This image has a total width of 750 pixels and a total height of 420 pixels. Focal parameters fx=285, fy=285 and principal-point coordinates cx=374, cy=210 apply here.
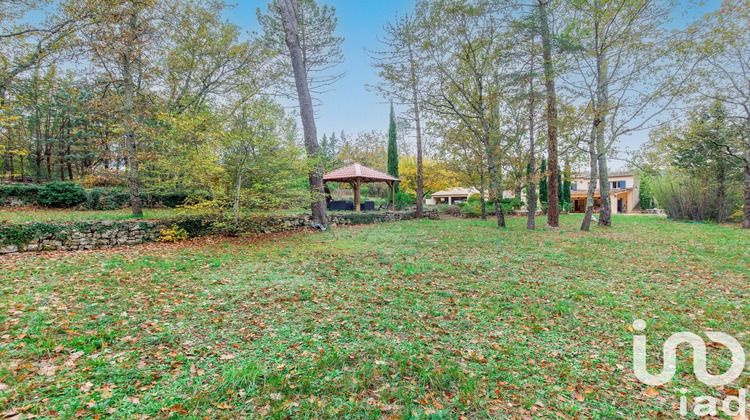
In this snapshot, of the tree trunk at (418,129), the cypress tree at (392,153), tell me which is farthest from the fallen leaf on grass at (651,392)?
the cypress tree at (392,153)

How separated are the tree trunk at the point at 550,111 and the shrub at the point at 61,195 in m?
17.8

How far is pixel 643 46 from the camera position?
29.6 ft

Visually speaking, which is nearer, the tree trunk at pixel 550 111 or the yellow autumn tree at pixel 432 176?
the tree trunk at pixel 550 111

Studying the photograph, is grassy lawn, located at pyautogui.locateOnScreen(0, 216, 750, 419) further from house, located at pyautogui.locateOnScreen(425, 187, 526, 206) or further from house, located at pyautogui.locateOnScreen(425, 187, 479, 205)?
house, located at pyautogui.locateOnScreen(425, 187, 479, 205)

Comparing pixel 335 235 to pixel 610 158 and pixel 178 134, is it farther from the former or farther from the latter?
pixel 610 158

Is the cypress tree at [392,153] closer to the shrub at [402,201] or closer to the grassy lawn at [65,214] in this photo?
the shrub at [402,201]

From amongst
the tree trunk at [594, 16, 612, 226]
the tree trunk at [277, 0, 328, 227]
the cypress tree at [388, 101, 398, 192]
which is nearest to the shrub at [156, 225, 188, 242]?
the tree trunk at [277, 0, 328, 227]

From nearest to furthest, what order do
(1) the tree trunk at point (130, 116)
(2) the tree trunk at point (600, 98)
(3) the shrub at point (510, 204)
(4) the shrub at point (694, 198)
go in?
(1) the tree trunk at point (130, 116) < (2) the tree trunk at point (600, 98) < (4) the shrub at point (694, 198) < (3) the shrub at point (510, 204)

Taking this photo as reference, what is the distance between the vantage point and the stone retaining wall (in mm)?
5883

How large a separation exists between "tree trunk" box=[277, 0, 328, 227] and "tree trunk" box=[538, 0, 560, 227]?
26.8ft

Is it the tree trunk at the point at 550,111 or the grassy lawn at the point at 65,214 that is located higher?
the tree trunk at the point at 550,111

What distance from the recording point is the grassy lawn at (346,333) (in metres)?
2.04

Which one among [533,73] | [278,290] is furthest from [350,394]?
[533,73]

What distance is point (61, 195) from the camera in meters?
10.8
